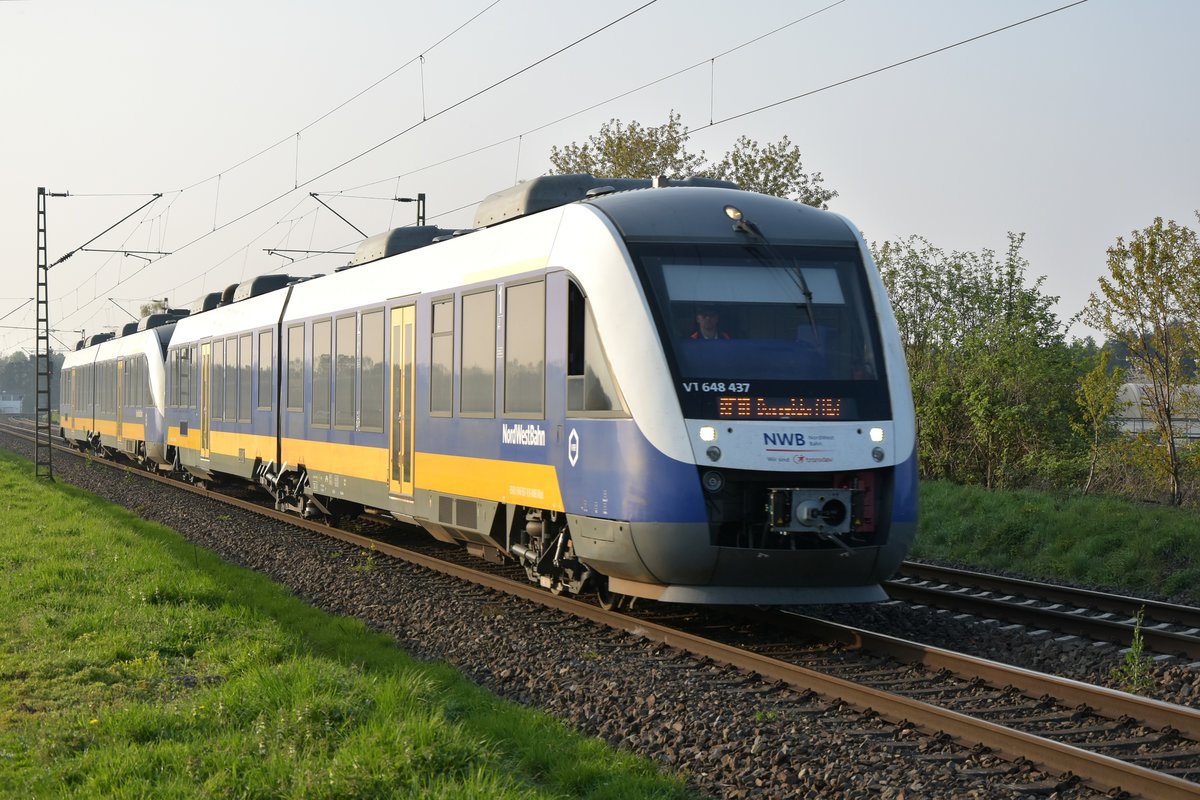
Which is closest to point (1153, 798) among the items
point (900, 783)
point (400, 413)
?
point (900, 783)

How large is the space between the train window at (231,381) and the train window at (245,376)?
0.26 m

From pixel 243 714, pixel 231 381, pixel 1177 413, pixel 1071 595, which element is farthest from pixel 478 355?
pixel 1177 413

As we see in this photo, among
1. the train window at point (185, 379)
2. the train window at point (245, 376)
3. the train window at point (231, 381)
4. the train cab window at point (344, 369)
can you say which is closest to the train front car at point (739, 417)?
the train cab window at point (344, 369)

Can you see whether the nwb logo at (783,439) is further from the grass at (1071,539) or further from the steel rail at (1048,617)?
the grass at (1071,539)

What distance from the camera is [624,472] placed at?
8.80 metres

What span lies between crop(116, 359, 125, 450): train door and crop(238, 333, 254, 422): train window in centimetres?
1352

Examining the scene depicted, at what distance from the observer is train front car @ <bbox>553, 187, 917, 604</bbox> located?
8.62 metres

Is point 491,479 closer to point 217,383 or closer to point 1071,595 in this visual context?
point 1071,595

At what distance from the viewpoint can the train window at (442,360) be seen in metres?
11.9

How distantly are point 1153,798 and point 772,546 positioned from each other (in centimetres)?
361

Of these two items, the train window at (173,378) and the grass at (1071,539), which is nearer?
the grass at (1071,539)

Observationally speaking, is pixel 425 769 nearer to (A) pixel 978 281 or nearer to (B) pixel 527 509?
(B) pixel 527 509

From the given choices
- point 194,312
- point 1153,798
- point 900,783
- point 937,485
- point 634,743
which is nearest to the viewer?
point 1153,798

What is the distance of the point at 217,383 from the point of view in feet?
71.7
